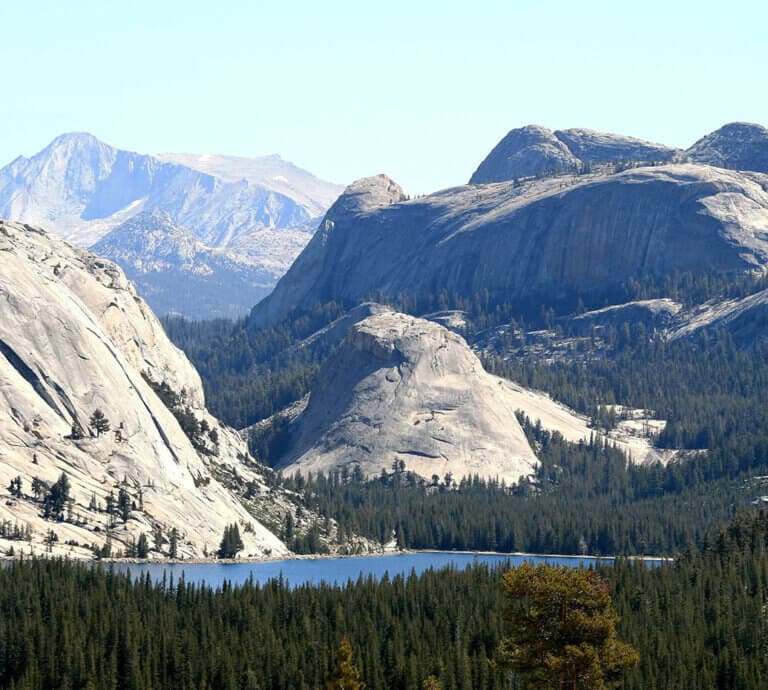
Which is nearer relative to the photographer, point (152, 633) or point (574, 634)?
point (574, 634)

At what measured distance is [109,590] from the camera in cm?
19000

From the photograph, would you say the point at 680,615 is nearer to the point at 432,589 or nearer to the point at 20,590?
the point at 432,589

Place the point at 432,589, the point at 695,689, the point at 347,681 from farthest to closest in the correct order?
the point at 432,589 < the point at 695,689 < the point at 347,681

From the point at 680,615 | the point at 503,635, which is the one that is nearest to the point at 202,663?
the point at 503,635

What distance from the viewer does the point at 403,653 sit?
166m

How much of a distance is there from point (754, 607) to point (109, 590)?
2783 inches

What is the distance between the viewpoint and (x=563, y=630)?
351 feet

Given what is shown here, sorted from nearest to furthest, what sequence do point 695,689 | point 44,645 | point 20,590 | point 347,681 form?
point 347,681 → point 695,689 → point 44,645 → point 20,590

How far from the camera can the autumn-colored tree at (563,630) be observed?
106500 mm

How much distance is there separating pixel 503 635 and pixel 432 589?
26919mm

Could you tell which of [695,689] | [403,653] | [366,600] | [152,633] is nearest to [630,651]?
[695,689]

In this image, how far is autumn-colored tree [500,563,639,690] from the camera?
106500 millimetres

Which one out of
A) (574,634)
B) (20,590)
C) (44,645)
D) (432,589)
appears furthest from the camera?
(432,589)

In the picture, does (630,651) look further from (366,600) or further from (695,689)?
(366,600)
